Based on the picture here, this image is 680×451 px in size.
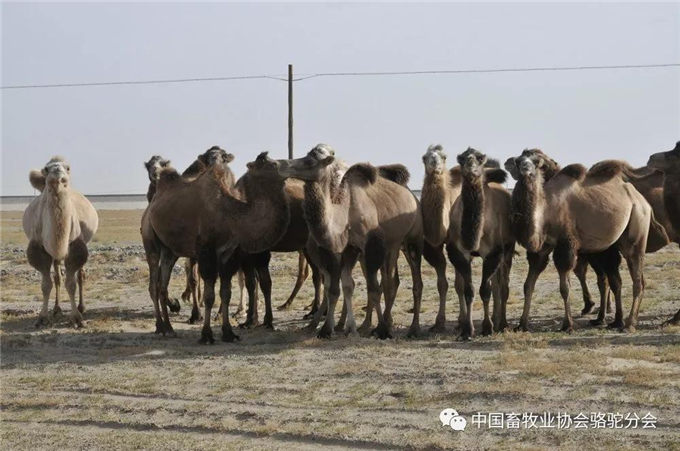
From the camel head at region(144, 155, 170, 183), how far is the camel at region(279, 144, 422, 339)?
3.35 metres

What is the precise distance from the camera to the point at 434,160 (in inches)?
562

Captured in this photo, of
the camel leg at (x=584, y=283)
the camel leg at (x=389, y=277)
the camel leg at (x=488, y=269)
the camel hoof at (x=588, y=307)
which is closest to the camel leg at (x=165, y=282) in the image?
the camel leg at (x=389, y=277)

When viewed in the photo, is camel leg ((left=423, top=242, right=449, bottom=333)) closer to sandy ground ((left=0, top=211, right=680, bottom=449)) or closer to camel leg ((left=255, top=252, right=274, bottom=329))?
sandy ground ((left=0, top=211, right=680, bottom=449))

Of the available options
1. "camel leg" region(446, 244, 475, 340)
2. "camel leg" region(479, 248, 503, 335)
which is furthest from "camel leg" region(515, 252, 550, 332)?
"camel leg" region(446, 244, 475, 340)

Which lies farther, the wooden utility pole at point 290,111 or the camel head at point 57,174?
the wooden utility pole at point 290,111

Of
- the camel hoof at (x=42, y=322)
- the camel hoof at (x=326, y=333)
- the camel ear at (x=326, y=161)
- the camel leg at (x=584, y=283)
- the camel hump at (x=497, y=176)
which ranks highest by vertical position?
the camel ear at (x=326, y=161)

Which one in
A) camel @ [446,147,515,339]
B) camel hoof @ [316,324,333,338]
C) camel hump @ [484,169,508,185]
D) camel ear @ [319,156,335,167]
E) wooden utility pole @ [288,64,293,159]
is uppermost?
wooden utility pole @ [288,64,293,159]

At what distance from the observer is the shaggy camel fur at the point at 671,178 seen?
14617 mm

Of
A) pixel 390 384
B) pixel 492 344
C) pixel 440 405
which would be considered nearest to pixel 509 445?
pixel 440 405

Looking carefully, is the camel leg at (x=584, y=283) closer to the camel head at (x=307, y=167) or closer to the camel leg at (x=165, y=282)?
the camel head at (x=307, y=167)

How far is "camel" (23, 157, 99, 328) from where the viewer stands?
15.8 meters

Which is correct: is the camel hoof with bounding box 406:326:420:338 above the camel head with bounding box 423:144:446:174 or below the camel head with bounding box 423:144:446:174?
Result: below

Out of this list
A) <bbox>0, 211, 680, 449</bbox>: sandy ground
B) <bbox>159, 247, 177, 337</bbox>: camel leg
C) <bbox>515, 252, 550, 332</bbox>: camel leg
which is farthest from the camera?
<bbox>159, 247, 177, 337</bbox>: camel leg

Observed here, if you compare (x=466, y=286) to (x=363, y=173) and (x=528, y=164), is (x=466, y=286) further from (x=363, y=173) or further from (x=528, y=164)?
(x=363, y=173)
